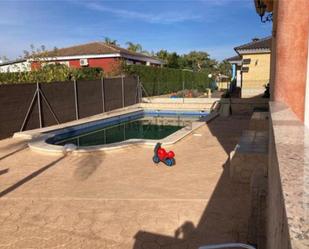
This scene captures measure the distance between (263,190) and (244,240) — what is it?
0.72 meters

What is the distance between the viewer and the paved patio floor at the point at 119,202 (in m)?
Answer: 4.39

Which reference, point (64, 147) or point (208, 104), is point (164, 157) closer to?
point (64, 147)

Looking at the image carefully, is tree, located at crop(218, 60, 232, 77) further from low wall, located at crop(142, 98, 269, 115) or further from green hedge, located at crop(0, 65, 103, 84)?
green hedge, located at crop(0, 65, 103, 84)

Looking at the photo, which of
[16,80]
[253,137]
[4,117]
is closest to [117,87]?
[16,80]

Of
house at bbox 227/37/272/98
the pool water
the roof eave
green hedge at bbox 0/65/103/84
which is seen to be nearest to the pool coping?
the pool water

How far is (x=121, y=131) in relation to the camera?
51.7 ft

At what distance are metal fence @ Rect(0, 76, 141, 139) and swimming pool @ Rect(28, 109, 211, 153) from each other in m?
1.09

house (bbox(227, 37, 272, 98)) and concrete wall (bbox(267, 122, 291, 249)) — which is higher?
house (bbox(227, 37, 272, 98))

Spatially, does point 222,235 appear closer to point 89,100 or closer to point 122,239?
point 122,239

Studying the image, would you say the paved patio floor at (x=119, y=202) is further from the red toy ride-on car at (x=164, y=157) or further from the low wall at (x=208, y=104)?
the low wall at (x=208, y=104)

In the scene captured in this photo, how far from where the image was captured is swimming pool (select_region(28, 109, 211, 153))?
10.0 metres

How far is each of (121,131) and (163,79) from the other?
53.3ft

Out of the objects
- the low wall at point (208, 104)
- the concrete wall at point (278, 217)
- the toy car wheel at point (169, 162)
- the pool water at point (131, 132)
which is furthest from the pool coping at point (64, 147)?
the concrete wall at point (278, 217)

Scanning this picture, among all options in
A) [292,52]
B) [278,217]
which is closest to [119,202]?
[292,52]
